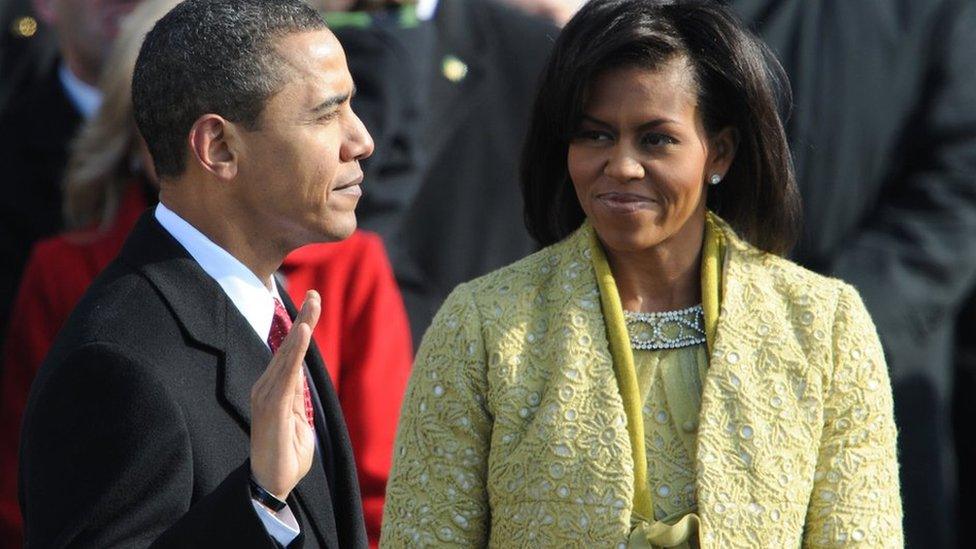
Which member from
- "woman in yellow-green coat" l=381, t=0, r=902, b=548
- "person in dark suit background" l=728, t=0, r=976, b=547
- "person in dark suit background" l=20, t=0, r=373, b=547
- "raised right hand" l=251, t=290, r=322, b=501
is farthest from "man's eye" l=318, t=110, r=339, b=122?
"person in dark suit background" l=728, t=0, r=976, b=547

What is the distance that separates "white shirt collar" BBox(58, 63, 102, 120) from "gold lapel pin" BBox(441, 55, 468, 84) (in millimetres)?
1096

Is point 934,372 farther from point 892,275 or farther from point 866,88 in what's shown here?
point 866,88

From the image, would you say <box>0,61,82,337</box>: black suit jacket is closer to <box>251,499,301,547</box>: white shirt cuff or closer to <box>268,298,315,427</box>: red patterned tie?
<box>268,298,315,427</box>: red patterned tie

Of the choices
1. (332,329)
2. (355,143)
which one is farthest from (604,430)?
(332,329)

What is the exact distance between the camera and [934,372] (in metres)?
5.32

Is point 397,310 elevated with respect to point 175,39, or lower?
lower

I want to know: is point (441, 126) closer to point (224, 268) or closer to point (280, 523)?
point (224, 268)

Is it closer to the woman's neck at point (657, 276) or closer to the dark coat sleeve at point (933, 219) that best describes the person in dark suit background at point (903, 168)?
the dark coat sleeve at point (933, 219)

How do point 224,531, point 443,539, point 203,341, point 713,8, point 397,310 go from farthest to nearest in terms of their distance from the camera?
point 397,310 → point 713,8 → point 443,539 → point 203,341 → point 224,531

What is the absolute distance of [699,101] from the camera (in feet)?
10.8

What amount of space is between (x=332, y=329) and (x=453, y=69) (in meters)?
1.51

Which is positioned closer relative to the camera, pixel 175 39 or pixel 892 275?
pixel 175 39

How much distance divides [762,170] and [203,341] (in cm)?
117

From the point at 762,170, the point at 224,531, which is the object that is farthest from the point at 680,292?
the point at 224,531
